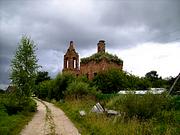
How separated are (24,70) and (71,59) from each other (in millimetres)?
39617

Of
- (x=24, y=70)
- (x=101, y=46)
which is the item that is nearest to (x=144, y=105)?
(x=24, y=70)

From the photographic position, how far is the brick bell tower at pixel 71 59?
6962 cm

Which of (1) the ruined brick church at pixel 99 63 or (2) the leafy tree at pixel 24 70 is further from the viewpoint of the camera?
(1) the ruined brick church at pixel 99 63

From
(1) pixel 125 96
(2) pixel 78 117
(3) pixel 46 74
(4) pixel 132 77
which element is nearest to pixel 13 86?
(2) pixel 78 117

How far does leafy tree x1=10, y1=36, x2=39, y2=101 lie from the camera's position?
30047 millimetres

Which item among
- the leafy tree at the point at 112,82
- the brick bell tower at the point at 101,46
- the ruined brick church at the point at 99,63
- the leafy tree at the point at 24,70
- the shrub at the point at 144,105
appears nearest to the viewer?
the shrub at the point at 144,105

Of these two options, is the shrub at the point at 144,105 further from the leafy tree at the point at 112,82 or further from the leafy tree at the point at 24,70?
the leafy tree at the point at 112,82

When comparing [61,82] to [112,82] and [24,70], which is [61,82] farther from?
[24,70]

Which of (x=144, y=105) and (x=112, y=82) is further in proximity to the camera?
(x=112, y=82)

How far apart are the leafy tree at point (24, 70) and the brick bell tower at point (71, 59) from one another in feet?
124

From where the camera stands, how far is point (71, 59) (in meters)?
69.9

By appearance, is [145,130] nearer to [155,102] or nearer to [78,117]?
[155,102]

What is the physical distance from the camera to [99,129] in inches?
627

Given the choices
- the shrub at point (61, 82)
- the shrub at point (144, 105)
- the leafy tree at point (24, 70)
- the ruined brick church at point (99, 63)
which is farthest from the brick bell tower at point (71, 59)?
the shrub at point (144, 105)
